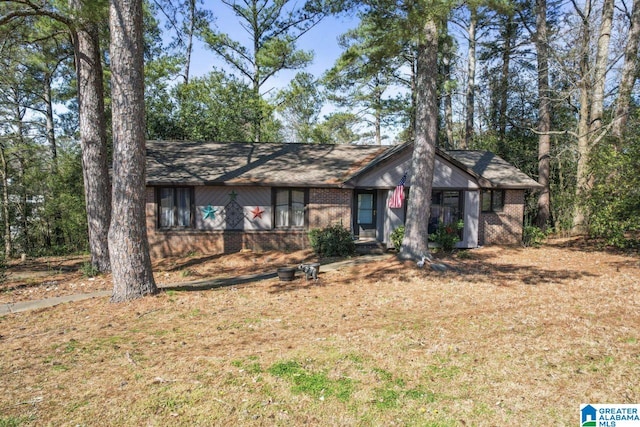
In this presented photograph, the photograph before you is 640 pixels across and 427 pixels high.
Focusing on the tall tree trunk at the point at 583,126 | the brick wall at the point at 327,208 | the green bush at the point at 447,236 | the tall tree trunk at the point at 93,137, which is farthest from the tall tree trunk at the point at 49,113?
the tall tree trunk at the point at 583,126

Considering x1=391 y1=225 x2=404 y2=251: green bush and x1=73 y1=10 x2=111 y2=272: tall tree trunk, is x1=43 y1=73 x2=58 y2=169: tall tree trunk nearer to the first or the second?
x1=73 y1=10 x2=111 y2=272: tall tree trunk

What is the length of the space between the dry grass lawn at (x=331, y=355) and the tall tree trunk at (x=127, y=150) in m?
0.66

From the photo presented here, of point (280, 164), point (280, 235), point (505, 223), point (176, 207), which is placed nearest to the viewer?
point (176, 207)

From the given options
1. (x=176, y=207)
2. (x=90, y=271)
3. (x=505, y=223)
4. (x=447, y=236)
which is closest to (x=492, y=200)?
(x=505, y=223)

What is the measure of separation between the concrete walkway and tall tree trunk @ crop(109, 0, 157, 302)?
52.3 inches

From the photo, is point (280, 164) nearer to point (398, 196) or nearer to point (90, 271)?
point (398, 196)

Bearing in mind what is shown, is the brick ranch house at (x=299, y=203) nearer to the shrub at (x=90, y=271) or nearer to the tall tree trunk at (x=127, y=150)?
the shrub at (x=90, y=271)

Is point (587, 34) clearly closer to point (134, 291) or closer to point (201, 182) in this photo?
point (201, 182)

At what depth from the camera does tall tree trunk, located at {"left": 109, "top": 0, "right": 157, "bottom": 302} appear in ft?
25.8

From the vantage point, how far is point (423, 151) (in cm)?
1149

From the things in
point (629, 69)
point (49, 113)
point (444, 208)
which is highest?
point (49, 113)

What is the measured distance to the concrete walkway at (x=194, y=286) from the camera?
814 centimetres

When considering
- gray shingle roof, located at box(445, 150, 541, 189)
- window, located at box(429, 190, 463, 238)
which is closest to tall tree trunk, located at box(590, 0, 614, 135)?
gray shingle roof, located at box(445, 150, 541, 189)

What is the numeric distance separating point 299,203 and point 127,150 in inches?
329
